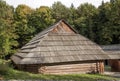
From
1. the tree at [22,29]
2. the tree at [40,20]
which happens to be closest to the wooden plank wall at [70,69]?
the tree at [22,29]

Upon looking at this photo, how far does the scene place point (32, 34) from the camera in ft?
149

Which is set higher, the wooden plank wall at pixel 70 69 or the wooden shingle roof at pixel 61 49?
the wooden shingle roof at pixel 61 49

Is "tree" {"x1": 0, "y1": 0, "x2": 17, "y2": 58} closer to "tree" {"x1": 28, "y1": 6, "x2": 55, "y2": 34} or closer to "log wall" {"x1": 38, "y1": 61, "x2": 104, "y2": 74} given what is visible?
"tree" {"x1": 28, "y1": 6, "x2": 55, "y2": 34}

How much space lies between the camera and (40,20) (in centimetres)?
4809

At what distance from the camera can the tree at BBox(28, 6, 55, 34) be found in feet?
155

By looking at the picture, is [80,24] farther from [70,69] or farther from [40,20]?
[70,69]

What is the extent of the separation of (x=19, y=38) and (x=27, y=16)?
20.4 ft

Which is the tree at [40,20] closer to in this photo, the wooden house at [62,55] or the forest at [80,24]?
the forest at [80,24]

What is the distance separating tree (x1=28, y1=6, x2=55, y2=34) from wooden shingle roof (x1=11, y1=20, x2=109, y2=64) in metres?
23.9

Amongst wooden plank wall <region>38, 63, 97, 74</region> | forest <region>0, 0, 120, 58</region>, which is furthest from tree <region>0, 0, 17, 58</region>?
wooden plank wall <region>38, 63, 97, 74</region>

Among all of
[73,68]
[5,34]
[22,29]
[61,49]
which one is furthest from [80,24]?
[73,68]

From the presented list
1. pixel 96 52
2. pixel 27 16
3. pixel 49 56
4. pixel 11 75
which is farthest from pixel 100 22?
pixel 11 75

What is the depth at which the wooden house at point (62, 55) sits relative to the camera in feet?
62.5

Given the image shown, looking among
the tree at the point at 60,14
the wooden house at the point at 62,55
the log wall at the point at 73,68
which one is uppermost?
the tree at the point at 60,14
